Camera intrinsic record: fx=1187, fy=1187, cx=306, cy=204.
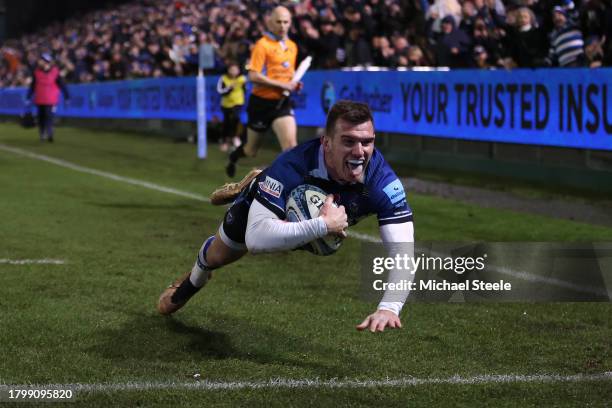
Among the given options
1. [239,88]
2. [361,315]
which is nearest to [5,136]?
[239,88]

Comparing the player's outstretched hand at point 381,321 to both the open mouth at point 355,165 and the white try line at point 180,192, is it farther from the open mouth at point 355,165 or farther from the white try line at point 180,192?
the white try line at point 180,192

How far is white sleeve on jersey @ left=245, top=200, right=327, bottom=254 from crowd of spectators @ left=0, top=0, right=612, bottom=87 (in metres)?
9.75

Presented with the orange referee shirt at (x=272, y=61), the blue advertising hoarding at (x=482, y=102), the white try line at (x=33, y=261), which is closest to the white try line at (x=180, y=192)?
the orange referee shirt at (x=272, y=61)

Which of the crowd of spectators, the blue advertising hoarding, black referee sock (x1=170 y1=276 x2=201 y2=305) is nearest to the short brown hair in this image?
black referee sock (x1=170 y1=276 x2=201 y2=305)

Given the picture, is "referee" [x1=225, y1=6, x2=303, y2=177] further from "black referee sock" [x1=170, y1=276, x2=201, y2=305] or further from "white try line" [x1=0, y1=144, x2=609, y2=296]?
"black referee sock" [x1=170, y1=276, x2=201, y2=305]

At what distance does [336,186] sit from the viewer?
18.9ft

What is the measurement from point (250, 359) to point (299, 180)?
1.07 meters

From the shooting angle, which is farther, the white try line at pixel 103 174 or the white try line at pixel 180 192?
the white try line at pixel 103 174

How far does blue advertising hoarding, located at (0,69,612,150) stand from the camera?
568 inches

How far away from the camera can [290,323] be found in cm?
708

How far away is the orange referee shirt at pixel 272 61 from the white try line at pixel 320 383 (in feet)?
28.0

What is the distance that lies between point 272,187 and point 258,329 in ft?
4.88

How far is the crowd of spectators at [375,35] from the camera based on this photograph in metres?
15.6

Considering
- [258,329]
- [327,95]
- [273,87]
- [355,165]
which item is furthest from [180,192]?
[355,165]
